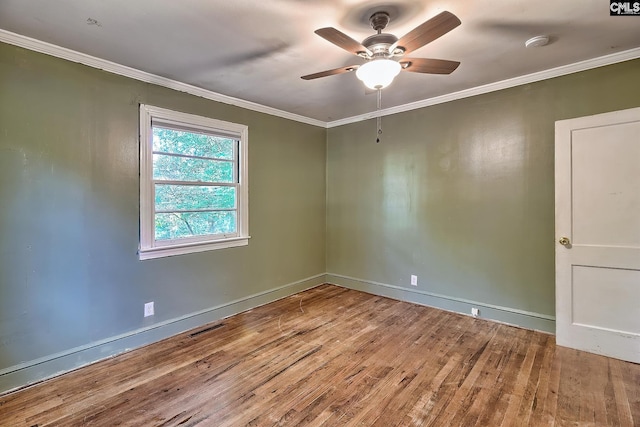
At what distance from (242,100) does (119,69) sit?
Answer: 1.26m

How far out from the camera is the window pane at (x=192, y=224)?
3047mm

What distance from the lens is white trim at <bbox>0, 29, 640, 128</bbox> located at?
88.9 inches

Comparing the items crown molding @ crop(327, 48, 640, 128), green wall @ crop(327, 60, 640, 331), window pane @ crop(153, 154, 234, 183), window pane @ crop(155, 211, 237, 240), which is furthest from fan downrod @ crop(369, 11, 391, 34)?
window pane @ crop(155, 211, 237, 240)

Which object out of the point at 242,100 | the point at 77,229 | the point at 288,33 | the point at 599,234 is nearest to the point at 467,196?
the point at 599,234

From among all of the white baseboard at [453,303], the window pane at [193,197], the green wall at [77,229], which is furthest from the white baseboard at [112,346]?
the white baseboard at [453,303]

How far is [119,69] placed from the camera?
104 inches

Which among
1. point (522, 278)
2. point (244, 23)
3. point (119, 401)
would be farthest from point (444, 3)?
point (119, 401)

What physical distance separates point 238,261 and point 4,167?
2.16 meters

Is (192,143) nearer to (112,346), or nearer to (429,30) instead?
(112,346)

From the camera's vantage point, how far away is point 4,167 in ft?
7.07

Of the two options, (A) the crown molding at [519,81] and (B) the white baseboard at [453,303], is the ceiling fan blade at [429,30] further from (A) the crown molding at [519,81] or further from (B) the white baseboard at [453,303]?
(B) the white baseboard at [453,303]

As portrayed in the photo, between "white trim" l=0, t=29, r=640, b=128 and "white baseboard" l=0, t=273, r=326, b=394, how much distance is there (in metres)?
2.33

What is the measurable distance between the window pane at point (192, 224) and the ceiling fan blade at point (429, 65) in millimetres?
2490

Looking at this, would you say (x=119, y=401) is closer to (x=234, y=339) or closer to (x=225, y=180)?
(x=234, y=339)
